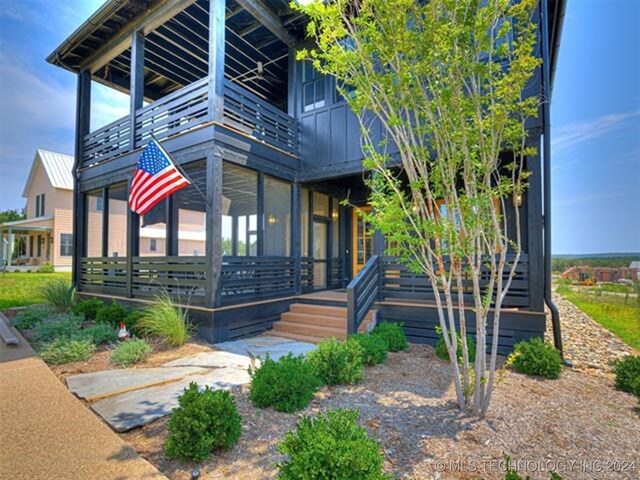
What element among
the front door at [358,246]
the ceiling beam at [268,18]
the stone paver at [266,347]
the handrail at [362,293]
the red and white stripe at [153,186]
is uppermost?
the ceiling beam at [268,18]

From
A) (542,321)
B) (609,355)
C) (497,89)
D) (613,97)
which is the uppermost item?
(613,97)

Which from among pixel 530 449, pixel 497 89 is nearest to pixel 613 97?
pixel 497 89

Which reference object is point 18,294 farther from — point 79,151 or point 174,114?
point 174,114

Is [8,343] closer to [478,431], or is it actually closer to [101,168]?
[101,168]

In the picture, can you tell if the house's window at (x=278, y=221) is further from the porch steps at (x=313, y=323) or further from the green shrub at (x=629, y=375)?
the green shrub at (x=629, y=375)

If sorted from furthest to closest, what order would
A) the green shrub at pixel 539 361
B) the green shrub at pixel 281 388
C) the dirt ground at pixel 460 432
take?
the green shrub at pixel 539 361 < the green shrub at pixel 281 388 < the dirt ground at pixel 460 432

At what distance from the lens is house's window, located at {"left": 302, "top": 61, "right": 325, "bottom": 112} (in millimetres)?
7509

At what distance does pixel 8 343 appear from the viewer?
206 inches

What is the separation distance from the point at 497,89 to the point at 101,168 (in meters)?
9.21

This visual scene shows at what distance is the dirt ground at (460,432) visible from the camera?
214 centimetres

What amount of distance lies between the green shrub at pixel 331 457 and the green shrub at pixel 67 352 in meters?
4.26

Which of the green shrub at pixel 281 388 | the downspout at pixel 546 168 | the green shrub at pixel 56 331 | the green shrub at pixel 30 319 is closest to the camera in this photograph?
the green shrub at pixel 281 388

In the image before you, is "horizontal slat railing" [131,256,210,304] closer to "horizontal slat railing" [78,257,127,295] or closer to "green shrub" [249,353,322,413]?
"horizontal slat railing" [78,257,127,295]

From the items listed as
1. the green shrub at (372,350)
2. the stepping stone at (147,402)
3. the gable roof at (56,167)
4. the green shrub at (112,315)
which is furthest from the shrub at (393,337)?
the gable roof at (56,167)
